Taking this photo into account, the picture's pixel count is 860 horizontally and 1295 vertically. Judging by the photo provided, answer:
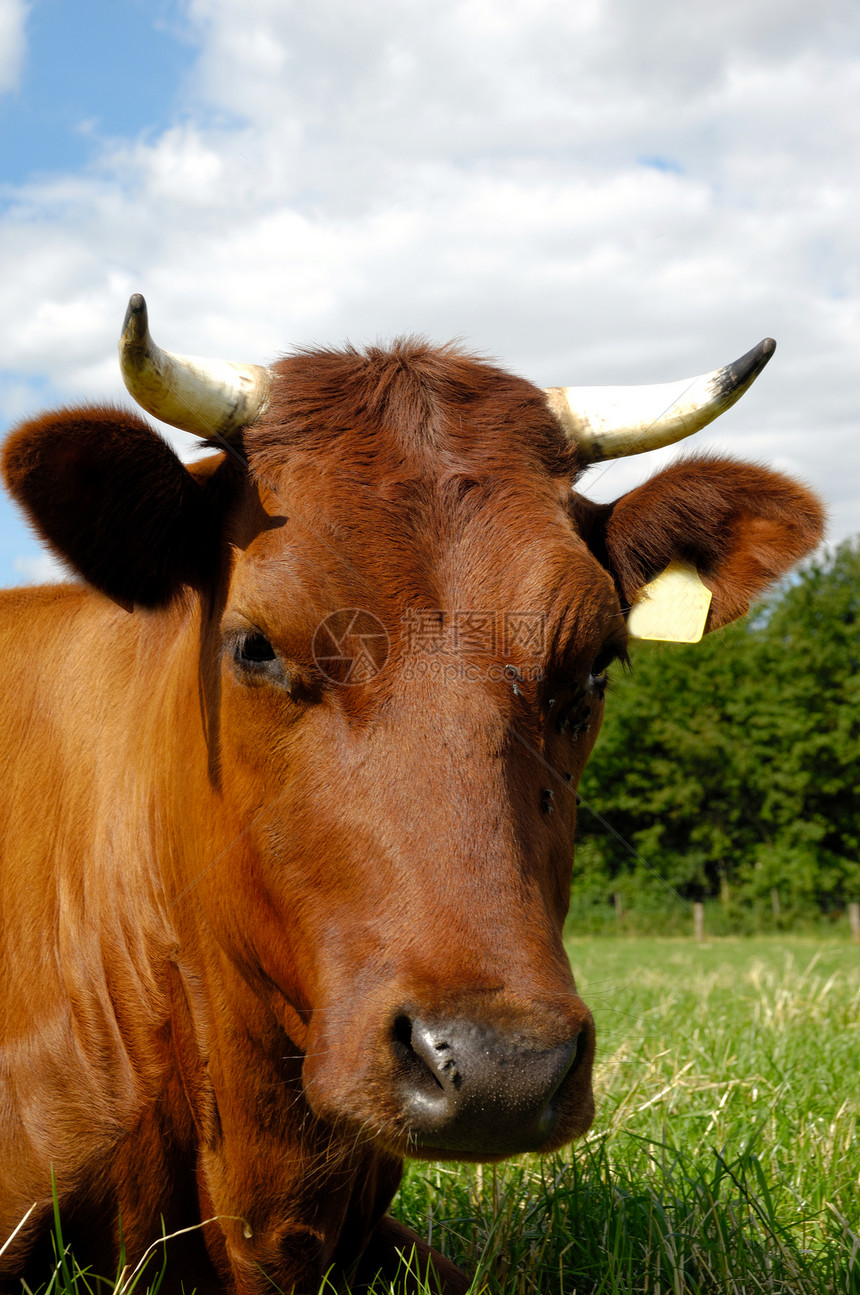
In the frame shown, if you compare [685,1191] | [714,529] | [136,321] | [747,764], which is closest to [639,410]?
[714,529]

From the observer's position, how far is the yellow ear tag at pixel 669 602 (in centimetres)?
376

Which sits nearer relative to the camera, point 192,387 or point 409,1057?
point 409,1057

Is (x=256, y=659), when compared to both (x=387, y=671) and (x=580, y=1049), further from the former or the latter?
(x=580, y=1049)

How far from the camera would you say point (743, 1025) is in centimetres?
730

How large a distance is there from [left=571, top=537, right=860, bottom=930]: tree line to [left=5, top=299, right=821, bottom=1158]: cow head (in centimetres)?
4871

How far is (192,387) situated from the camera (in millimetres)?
2902

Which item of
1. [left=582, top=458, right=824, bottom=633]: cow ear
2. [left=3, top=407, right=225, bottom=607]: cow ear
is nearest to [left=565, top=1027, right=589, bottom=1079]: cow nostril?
[left=3, top=407, right=225, bottom=607]: cow ear

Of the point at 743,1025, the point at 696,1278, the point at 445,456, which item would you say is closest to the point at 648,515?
the point at 445,456

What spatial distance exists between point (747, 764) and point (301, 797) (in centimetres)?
5769

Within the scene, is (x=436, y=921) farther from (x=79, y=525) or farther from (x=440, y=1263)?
(x=440, y=1263)

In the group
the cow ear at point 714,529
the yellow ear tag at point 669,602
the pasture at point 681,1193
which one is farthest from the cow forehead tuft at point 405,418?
the pasture at point 681,1193

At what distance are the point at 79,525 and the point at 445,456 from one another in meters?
0.97

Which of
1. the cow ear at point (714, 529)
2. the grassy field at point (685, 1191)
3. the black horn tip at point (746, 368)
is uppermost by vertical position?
the black horn tip at point (746, 368)

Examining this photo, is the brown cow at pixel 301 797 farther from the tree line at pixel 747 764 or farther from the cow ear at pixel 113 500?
the tree line at pixel 747 764
